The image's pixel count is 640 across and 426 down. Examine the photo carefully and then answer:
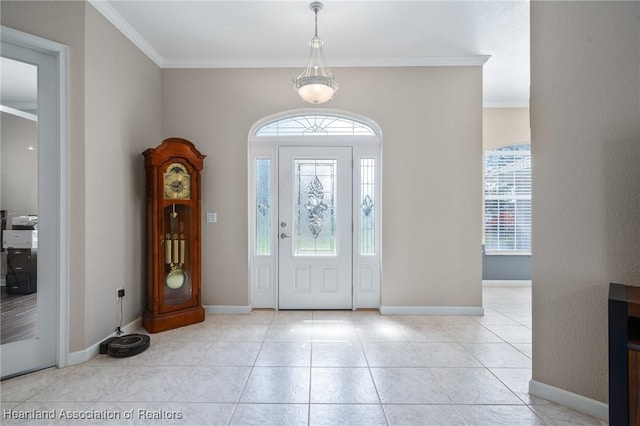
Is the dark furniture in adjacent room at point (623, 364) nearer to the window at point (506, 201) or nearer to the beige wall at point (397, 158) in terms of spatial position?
the beige wall at point (397, 158)

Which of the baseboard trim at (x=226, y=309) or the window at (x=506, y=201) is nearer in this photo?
the baseboard trim at (x=226, y=309)

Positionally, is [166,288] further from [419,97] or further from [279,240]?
[419,97]

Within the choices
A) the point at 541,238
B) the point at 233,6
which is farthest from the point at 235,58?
the point at 541,238

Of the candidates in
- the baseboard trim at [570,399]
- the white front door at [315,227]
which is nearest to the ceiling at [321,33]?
the white front door at [315,227]

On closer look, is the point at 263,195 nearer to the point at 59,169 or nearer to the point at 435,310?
the point at 59,169

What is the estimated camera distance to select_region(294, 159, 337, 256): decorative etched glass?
12.9 feet

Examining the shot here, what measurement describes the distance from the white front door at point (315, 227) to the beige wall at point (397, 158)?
48 centimetres

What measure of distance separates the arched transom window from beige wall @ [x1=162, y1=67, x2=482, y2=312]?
207 mm

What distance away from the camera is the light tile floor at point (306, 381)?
191 centimetres

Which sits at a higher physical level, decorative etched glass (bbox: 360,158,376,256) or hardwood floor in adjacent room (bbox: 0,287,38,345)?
decorative etched glass (bbox: 360,158,376,256)

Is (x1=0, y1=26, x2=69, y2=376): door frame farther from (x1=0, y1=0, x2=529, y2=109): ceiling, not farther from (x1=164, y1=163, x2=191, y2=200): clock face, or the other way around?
(x1=164, y1=163, x2=191, y2=200): clock face

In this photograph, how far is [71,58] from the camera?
2514 mm

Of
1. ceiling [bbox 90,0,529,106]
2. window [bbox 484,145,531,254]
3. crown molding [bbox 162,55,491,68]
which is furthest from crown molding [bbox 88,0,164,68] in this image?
window [bbox 484,145,531,254]

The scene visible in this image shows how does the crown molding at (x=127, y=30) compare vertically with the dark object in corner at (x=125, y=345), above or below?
above
